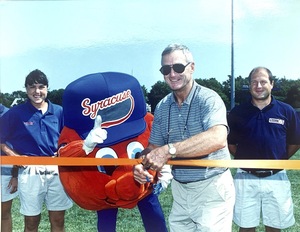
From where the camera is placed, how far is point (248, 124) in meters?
2.34

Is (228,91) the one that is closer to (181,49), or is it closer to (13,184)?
(181,49)

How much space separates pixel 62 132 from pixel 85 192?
283 mm

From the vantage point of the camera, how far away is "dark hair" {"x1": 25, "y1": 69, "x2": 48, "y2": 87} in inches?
91.0

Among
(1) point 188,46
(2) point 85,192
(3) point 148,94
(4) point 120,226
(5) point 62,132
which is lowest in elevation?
(4) point 120,226

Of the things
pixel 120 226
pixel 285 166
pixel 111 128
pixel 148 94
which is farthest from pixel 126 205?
pixel 285 166

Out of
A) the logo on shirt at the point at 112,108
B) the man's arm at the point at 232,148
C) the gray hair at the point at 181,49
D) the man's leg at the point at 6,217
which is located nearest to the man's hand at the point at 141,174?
the logo on shirt at the point at 112,108

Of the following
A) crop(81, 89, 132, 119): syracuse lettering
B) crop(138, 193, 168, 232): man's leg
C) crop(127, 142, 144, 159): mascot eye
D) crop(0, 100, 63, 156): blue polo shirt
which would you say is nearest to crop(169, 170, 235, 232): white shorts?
crop(138, 193, 168, 232): man's leg

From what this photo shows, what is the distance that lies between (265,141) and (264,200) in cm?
28

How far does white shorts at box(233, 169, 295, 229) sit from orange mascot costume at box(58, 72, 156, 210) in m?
0.41

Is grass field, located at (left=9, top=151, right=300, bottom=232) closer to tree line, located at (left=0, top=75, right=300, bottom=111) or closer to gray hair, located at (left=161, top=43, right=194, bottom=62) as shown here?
tree line, located at (left=0, top=75, right=300, bottom=111)

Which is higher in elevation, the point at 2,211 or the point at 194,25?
the point at 194,25

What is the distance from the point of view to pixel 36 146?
2434mm

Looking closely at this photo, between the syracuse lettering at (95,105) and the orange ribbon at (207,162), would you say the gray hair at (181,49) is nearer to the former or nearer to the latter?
the syracuse lettering at (95,105)

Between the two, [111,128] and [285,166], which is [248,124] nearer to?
[285,166]
